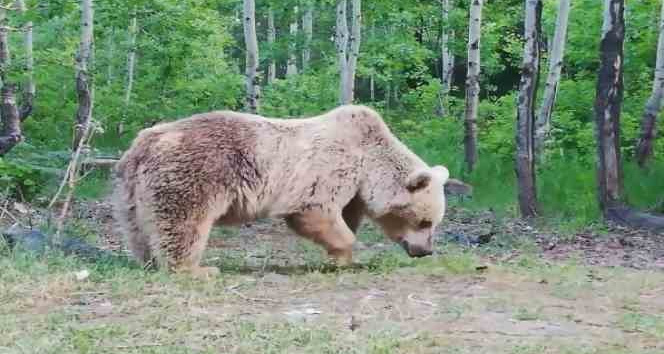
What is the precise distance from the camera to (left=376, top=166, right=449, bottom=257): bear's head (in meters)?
7.09

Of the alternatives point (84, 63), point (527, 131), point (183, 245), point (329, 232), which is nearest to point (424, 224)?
point (329, 232)

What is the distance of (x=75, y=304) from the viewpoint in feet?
16.5

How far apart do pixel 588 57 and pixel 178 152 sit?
13503 mm

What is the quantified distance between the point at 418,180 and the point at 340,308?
2157 mm

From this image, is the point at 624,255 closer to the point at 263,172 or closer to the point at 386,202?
Answer: the point at 386,202

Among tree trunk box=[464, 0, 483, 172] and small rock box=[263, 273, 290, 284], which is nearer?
small rock box=[263, 273, 290, 284]

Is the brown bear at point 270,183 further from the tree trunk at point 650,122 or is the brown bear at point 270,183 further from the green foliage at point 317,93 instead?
the tree trunk at point 650,122

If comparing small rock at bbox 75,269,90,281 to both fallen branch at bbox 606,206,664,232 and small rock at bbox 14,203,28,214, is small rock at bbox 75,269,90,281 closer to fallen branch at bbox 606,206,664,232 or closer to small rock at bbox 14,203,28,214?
small rock at bbox 14,203,28,214

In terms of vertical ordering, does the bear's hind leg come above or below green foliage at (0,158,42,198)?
below

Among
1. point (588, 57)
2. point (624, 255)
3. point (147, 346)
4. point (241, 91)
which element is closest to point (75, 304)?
point (147, 346)

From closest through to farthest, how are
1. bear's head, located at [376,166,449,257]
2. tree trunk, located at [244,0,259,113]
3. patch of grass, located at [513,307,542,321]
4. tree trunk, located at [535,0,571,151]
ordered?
patch of grass, located at [513,307,542,321], bear's head, located at [376,166,449,257], tree trunk, located at [535,0,571,151], tree trunk, located at [244,0,259,113]

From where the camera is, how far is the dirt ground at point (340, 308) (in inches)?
162

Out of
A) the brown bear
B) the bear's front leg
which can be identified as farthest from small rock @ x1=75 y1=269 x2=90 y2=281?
the bear's front leg

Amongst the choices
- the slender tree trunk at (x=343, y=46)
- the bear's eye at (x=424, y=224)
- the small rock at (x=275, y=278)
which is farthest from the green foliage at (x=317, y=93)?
the bear's eye at (x=424, y=224)
